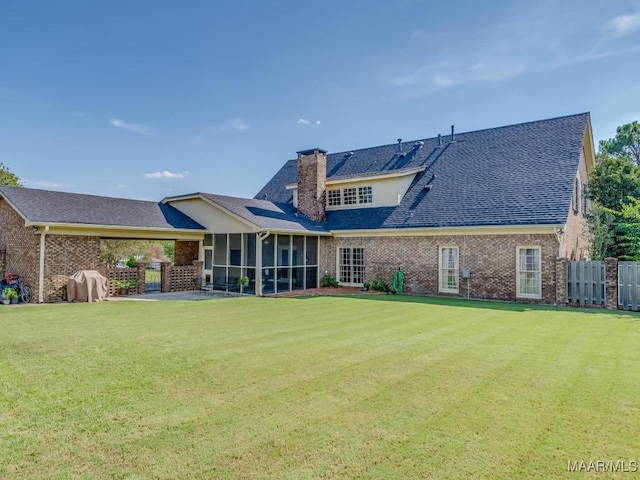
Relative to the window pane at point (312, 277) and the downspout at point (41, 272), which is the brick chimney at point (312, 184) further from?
the downspout at point (41, 272)

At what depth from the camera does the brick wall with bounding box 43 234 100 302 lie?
14.0 metres

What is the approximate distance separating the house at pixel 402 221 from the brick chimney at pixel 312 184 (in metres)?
0.06

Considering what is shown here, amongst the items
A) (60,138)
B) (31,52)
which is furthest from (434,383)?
(60,138)

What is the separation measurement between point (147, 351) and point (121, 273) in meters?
10.8

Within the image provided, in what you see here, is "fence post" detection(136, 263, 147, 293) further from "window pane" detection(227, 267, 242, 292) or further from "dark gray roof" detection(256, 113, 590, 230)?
"dark gray roof" detection(256, 113, 590, 230)

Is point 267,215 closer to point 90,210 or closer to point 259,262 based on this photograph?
point 259,262

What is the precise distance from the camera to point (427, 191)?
61.0 ft

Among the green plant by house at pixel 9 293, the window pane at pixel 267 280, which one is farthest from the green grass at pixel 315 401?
the window pane at pixel 267 280

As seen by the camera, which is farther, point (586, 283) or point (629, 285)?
point (586, 283)

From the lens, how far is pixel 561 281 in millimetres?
13500

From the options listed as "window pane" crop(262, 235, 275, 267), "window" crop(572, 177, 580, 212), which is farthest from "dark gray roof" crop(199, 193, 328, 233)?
"window" crop(572, 177, 580, 212)

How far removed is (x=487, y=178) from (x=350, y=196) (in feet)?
22.4

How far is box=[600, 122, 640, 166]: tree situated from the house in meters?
19.6

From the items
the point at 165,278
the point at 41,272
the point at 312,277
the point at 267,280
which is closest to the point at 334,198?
the point at 312,277
